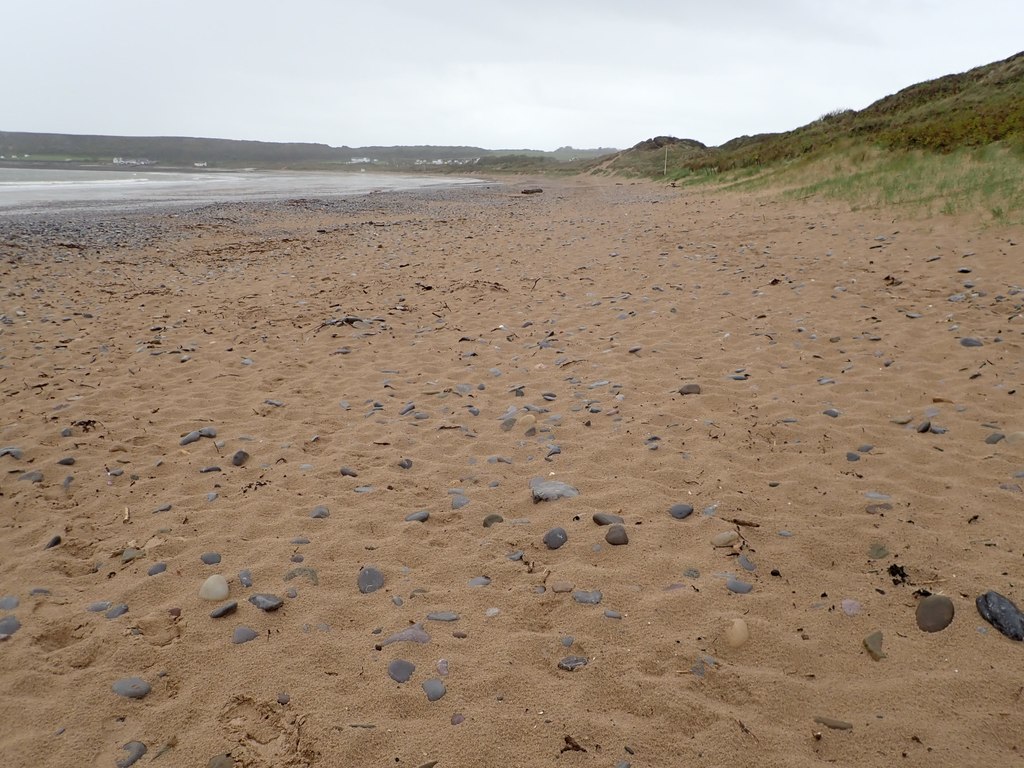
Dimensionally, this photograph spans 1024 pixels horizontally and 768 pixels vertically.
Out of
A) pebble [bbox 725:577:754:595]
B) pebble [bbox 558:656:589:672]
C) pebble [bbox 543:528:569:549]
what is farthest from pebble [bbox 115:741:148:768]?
pebble [bbox 725:577:754:595]

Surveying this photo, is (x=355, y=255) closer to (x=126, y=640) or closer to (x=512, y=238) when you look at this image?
(x=512, y=238)

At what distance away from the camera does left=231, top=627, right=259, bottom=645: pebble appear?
8.45 ft

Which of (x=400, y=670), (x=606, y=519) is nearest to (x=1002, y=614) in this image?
(x=606, y=519)

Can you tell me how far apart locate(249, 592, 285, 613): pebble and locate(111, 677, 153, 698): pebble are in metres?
0.51

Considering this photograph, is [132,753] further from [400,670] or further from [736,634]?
[736,634]

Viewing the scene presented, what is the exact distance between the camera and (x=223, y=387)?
562cm

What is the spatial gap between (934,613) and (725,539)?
34.9 inches

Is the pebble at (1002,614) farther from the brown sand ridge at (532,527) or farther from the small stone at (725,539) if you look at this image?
the small stone at (725,539)

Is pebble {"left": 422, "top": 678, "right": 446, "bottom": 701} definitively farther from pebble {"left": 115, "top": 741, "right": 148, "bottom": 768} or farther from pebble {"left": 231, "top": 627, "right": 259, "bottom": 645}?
pebble {"left": 115, "top": 741, "right": 148, "bottom": 768}

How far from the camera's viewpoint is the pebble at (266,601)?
2.74 meters

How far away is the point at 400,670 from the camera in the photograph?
7.81 feet

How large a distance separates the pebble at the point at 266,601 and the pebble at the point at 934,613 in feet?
8.97

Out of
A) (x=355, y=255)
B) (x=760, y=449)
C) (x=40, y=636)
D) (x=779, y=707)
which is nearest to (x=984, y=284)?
(x=760, y=449)

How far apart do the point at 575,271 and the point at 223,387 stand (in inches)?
237
